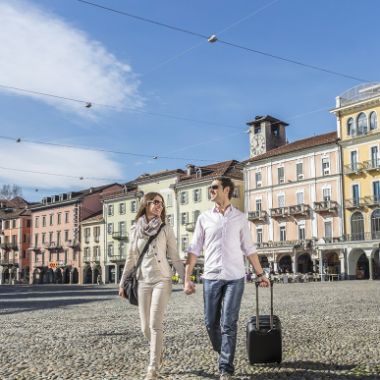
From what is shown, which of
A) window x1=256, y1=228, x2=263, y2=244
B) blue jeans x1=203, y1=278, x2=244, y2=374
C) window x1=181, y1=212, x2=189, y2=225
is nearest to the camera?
blue jeans x1=203, y1=278, x2=244, y2=374

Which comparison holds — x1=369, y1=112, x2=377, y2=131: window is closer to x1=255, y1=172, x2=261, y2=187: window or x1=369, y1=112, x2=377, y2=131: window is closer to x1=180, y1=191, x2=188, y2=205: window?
x1=255, y1=172, x2=261, y2=187: window

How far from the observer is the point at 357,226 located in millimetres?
48812

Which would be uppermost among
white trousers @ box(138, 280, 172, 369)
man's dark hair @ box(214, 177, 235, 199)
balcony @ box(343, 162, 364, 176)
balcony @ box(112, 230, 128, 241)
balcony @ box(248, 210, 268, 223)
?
balcony @ box(343, 162, 364, 176)

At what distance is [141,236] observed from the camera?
601cm

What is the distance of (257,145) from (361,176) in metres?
14.7

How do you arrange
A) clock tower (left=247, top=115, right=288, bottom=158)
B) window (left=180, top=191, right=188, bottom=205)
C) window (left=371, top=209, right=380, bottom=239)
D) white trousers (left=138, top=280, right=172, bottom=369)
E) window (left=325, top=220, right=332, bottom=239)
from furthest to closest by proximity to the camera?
window (left=180, top=191, right=188, bottom=205) < clock tower (left=247, top=115, right=288, bottom=158) < window (left=325, top=220, right=332, bottom=239) < window (left=371, top=209, right=380, bottom=239) < white trousers (left=138, top=280, right=172, bottom=369)

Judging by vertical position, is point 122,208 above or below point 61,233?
above

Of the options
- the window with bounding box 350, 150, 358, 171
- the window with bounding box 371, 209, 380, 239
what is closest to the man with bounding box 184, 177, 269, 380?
the window with bounding box 371, 209, 380, 239

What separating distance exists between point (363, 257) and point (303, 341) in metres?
42.9

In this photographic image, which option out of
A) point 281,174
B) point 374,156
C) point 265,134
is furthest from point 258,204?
point 374,156

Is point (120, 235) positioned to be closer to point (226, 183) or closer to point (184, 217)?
point (184, 217)

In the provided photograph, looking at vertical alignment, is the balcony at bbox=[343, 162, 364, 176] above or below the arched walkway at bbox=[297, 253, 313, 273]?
above

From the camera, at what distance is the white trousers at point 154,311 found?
5.68m

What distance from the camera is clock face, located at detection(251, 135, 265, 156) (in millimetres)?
61031
